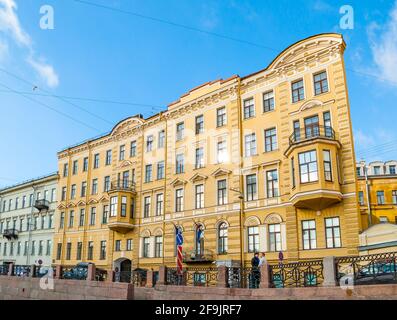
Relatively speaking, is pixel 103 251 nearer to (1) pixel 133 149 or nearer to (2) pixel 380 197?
(1) pixel 133 149

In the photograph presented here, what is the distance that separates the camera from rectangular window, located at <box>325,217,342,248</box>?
2162 cm

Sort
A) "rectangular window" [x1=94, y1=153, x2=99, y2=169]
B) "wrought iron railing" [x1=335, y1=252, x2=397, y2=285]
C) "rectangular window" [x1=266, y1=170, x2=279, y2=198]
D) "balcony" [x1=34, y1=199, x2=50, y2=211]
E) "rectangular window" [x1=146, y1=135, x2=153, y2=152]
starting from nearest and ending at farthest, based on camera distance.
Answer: "wrought iron railing" [x1=335, y1=252, x2=397, y2=285], "rectangular window" [x1=266, y1=170, x2=279, y2=198], "rectangular window" [x1=146, y1=135, x2=153, y2=152], "rectangular window" [x1=94, y1=153, x2=99, y2=169], "balcony" [x1=34, y1=199, x2=50, y2=211]

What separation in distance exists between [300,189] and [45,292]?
58.2 feet

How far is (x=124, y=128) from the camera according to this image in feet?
126

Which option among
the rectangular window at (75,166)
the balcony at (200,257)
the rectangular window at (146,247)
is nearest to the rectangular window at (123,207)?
the rectangular window at (146,247)

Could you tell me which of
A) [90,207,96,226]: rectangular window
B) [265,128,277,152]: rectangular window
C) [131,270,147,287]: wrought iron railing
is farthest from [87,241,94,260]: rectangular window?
[265,128,277,152]: rectangular window

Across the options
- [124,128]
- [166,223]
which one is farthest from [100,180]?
[166,223]

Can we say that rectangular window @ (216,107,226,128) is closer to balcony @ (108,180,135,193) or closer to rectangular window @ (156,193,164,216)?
rectangular window @ (156,193,164,216)

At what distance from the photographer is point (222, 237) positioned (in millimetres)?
27250

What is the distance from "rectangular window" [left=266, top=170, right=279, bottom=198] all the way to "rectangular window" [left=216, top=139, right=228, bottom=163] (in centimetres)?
404

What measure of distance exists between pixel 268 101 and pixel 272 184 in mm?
→ 6163

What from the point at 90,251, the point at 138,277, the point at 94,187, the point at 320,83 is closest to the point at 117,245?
the point at 90,251

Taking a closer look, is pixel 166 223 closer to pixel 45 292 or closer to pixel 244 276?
pixel 45 292

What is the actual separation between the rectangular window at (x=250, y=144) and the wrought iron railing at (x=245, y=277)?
38.3 feet
